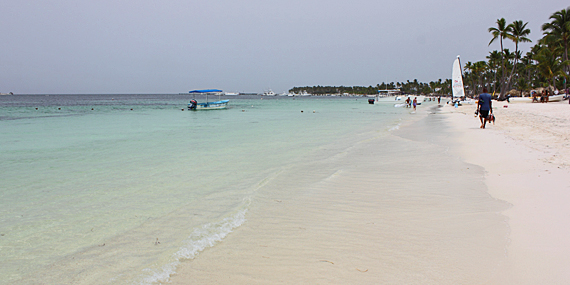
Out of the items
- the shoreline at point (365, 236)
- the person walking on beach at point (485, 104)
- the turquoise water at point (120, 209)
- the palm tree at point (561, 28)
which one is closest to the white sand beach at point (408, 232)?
the shoreline at point (365, 236)

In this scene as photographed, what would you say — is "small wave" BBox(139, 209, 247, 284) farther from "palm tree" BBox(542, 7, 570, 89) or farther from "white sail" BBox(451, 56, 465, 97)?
"palm tree" BBox(542, 7, 570, 89)

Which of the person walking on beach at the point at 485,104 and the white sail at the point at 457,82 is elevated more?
the white sail at the point at 457,82

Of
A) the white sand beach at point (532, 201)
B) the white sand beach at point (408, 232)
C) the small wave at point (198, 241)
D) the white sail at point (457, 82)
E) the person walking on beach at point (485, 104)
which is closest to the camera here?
the white sand beach at point (532, 201)

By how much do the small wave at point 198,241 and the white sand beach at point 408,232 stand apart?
0.42 ft

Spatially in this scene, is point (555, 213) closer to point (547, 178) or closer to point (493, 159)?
point (547, 178)

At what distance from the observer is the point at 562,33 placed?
5219 centimetres

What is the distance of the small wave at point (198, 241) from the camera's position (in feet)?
11.3

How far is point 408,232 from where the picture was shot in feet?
14.0

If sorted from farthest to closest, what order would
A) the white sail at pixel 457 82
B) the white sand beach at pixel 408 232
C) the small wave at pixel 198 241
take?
the white sail at pixel 457 82
the small wave at pixel 198 241
the white sand beach at pixel 408 232

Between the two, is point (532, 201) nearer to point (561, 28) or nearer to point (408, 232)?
point (408, 232)

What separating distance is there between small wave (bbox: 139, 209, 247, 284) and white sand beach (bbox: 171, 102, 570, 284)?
0.13 m

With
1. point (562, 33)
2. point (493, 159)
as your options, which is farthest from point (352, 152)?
point (562, 33)

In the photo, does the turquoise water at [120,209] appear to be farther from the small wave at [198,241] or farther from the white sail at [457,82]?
the white sail at [457,82]

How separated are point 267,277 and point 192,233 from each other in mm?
1631
